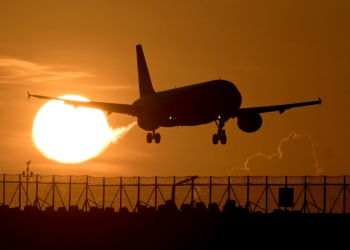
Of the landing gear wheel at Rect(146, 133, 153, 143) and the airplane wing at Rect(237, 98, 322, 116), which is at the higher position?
the airplane wing at Rect(237, 98, 322, 116)

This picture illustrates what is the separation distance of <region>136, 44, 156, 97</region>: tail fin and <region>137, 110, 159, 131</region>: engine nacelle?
19660 millimetres

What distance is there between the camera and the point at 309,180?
79312 millimetres

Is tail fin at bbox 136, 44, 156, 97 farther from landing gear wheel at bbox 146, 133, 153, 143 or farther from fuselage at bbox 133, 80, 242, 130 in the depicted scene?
fuselage at bbox 133, 80, 242, 130

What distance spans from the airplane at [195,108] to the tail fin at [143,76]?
10581 mm

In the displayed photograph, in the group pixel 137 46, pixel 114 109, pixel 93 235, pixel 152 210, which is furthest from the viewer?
pixel 137 46

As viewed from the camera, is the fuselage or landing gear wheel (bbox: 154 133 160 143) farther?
landing gear wheel (bbox: 154 133 160 143)

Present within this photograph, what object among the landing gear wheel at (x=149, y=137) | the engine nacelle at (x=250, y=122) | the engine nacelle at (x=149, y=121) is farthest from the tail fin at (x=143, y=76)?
the engine nacelle at (x=250, y=122)

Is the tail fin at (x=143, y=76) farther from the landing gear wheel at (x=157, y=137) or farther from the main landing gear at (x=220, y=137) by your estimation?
the main landing gear at (x=220, y=137)

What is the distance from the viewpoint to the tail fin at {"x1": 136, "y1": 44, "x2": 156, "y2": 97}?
345 ft

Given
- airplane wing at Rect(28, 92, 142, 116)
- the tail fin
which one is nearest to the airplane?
airplane wing at Rect(28, 92, 142, 116)

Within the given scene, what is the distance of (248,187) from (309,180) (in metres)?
5.67

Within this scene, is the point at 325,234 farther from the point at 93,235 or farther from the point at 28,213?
the point at 28,213

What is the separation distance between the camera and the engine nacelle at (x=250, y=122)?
83.2 meters

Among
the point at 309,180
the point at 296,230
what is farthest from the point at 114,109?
the point at 296,230
